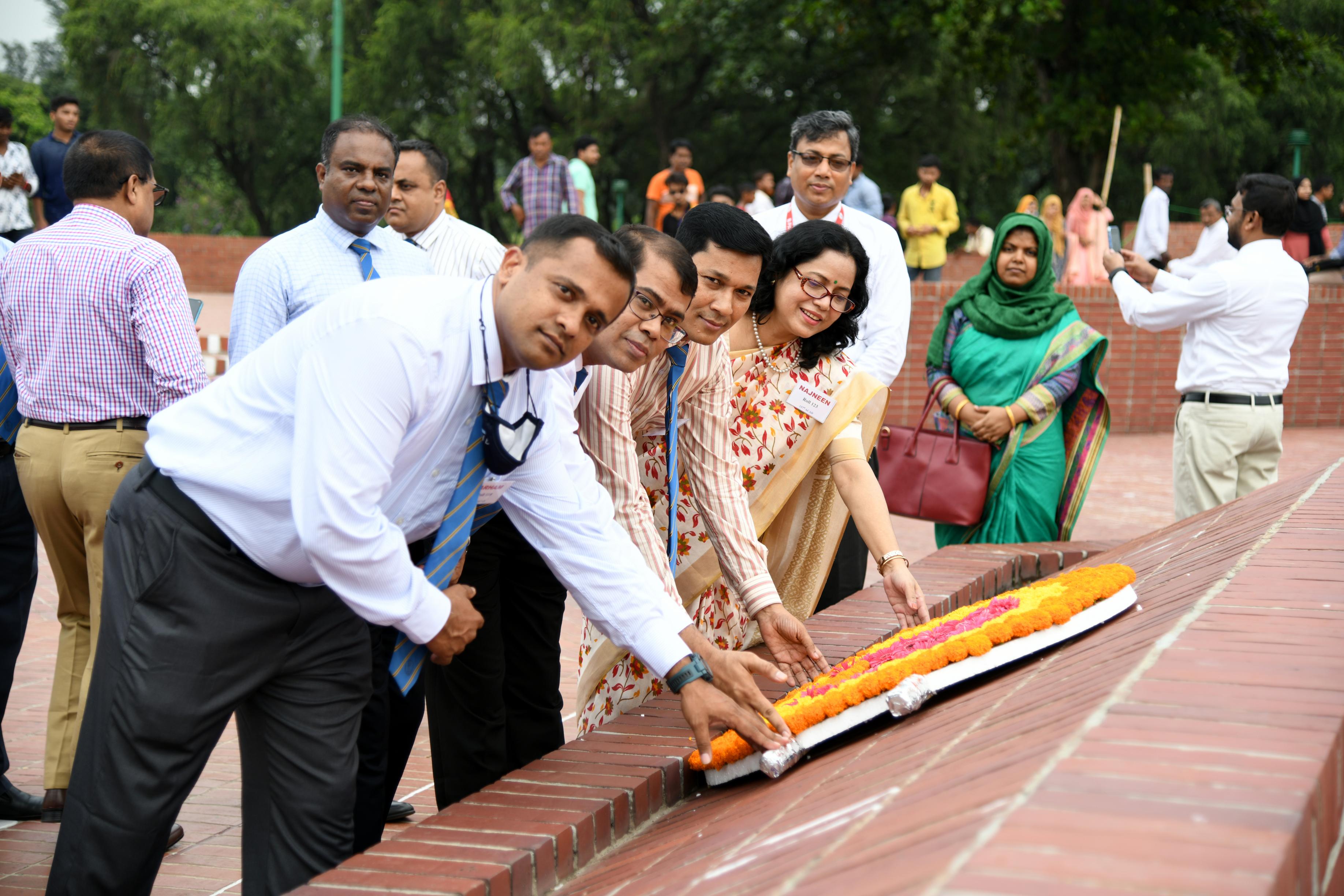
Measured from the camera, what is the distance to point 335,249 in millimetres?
3924

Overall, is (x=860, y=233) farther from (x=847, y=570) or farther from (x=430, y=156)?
(x=430, y=156)

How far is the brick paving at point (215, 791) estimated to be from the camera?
7.93 feet

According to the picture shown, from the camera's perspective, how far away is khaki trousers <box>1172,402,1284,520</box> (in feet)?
18.7

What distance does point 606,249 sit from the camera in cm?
224

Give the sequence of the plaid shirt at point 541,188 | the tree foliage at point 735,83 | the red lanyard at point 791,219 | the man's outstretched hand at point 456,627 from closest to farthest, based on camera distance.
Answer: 1. the man's outstretched hand at point 456,627
2. the red lanyard at point 791,219
3. the plaid shirt at point 541,188
4. the tree foliage at point 735,83

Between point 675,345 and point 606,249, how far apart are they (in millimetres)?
894

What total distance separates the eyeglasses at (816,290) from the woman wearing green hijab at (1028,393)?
6.02 ft

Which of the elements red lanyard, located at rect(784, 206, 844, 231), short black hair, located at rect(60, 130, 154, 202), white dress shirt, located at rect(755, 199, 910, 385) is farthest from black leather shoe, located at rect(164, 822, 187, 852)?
red lanyard, located at rect(784, 206, 844, 231)

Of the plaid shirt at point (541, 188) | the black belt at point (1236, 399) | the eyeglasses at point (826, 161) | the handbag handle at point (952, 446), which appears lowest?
the handbag handle at point (952, 446)

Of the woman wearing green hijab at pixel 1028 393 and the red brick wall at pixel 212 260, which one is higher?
the red brick wall at pixel 212 260

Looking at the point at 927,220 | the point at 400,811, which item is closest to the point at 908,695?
the point at 400,811

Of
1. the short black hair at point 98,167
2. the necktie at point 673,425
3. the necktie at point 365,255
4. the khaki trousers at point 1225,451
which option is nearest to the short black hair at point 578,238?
the necktie at point 673,425

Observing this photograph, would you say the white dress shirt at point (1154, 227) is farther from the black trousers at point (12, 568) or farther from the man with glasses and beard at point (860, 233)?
the black trousers at point (12, 568)

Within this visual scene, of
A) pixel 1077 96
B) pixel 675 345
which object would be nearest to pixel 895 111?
pixel 1077 96
